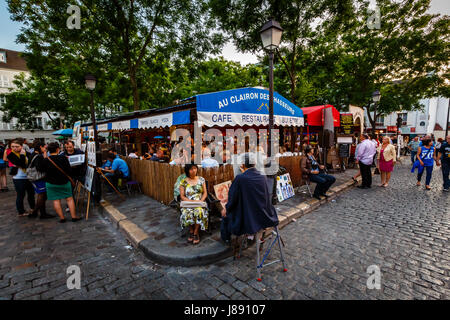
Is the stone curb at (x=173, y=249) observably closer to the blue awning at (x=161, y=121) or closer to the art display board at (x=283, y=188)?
the art display board at (x=283, y=188)

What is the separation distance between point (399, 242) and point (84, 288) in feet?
17.5

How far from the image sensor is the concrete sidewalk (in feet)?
10.9

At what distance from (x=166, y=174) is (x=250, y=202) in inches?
140

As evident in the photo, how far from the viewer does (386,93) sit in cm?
1698

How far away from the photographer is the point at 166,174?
5.77m

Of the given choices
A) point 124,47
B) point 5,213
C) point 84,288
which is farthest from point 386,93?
point 5,213

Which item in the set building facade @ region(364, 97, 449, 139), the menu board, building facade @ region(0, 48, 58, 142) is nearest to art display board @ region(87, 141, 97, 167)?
the menu board

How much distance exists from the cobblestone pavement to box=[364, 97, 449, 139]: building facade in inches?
1424

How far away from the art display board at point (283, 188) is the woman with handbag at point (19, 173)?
711cm

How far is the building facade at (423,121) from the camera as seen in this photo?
3378 centimetres

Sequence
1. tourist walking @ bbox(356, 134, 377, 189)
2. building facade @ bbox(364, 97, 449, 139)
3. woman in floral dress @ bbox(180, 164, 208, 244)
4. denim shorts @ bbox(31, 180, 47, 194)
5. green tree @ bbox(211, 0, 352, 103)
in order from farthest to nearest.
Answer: building facade @ bbox(364, 97, 449, 139)
green tree @ bbox(211, 0, 352, 103)
tourist walking @ bbox(356, 134, 377, 189)
denim shorts @ bbox(31, 180, 47, 194)
woman in floral dress @ bbox(180, 164, 208, 244)

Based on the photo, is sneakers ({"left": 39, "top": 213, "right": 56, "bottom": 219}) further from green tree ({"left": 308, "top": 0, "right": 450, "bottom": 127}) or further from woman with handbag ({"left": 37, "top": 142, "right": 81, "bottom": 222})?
green tree ({"left": 308, "top": 0, "right": 450, "bottom": 127})

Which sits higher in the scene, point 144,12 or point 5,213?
point 144,12
